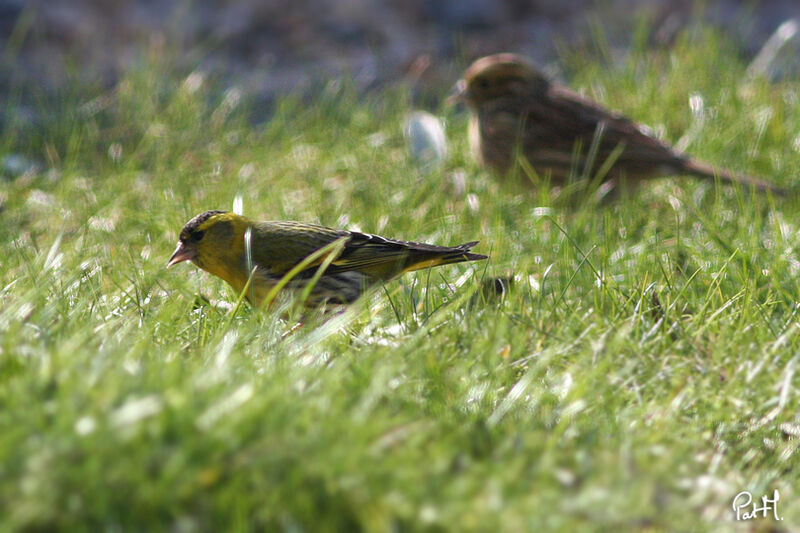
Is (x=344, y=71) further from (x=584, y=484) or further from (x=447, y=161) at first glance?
(x=584, y=484)

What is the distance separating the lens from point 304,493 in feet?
7.70

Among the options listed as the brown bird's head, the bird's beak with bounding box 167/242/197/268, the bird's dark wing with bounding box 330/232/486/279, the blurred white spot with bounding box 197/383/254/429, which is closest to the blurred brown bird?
the brown bird's head

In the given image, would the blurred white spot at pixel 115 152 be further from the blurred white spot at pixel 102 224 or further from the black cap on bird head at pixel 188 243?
the black cap on bird head at pixel 188 243

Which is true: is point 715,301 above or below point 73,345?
below

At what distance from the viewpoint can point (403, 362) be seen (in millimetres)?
3230

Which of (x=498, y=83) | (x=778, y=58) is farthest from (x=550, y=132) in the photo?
(x=778, y=58)

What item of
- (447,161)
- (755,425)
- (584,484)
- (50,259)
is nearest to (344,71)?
(447,161)

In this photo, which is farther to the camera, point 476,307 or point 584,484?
point 476,307

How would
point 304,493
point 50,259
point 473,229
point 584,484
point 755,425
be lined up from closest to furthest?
point 304,493, point 584,484, point 755,425, point 50,259, point 473,229

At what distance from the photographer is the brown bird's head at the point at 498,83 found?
728cm

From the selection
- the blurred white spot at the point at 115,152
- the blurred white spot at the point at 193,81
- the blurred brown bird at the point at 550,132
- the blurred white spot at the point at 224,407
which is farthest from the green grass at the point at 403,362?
the blurred white spot at the point at 193,81

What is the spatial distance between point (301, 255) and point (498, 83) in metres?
3.27

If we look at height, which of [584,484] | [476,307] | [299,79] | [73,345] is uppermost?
[73,345]

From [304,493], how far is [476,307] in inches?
65.4
